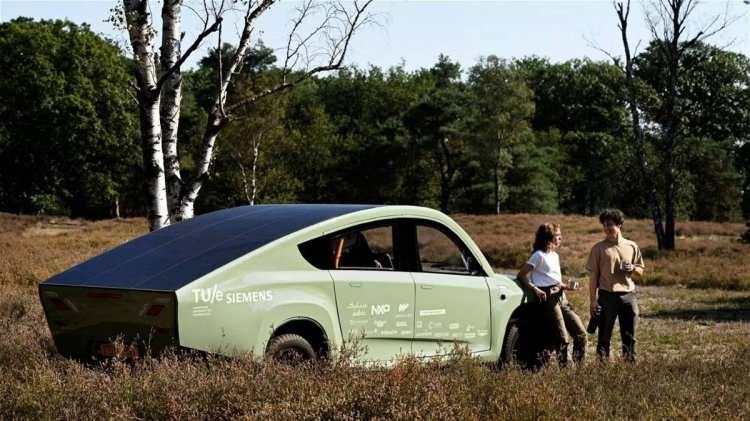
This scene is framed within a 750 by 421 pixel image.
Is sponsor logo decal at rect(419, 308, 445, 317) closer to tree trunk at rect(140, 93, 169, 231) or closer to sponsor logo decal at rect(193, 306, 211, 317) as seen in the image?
sponsor logo decal at rect(193, 306, 211, 317)

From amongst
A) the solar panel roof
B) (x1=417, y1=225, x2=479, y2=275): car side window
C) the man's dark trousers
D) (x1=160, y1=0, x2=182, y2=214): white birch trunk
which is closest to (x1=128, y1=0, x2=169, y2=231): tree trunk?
(x1=160, y1=0, x2=182, y2=214): white birch trunk

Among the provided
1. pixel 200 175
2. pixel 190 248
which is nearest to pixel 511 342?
pixel 190 248

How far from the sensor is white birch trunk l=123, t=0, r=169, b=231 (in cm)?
1254

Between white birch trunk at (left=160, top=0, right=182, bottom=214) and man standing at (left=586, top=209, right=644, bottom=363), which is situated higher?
white birch trunk at (left=160, top=0, right=182, bottom=214)

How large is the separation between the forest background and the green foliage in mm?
109

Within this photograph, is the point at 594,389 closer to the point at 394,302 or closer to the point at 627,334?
the point at 394,302

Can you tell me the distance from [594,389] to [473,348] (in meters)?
2.36

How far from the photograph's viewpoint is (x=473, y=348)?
348 inches

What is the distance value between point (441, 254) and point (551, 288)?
4.72 ft

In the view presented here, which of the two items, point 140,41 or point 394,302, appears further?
point 140,41

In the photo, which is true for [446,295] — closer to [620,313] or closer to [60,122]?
[620,313]

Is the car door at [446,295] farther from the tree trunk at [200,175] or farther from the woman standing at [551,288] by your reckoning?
the tree trunk at [200,175]

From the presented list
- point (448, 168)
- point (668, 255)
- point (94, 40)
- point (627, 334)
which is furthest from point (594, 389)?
point (448, 168)

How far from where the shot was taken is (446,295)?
8.59 meters
